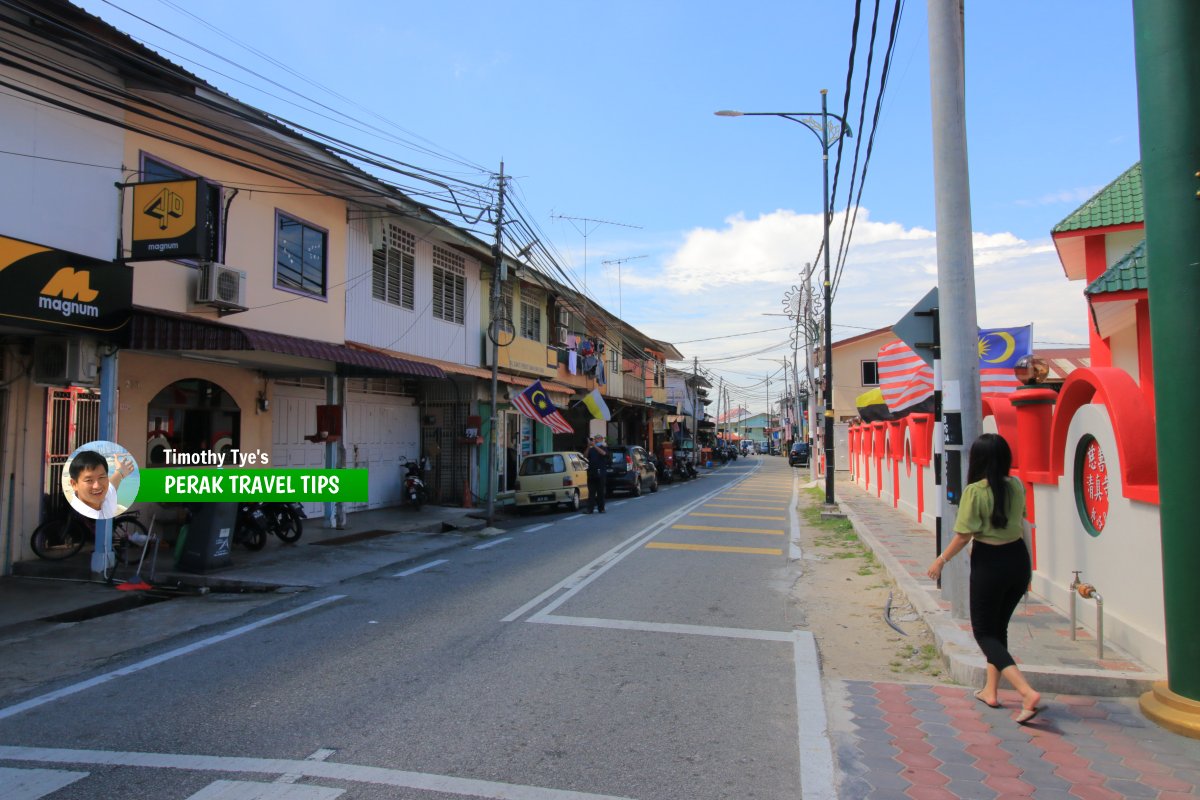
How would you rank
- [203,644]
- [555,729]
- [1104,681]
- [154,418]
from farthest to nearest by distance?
[154,418] < [203,644] < [1104,681] < [555,729]

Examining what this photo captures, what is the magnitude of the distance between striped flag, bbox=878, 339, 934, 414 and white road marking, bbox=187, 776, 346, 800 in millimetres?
10758

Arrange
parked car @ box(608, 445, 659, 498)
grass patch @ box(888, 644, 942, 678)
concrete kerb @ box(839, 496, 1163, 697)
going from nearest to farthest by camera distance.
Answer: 1. concrete kerb @ box(839, 496, 1163, 697)
2. grass patch @ box(888, 644, 942, 678)
3. parked car @ box(608, 445, 659, 498)

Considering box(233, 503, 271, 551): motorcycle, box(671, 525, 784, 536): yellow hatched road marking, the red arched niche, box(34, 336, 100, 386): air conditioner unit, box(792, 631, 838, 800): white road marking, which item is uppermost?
box(34, 336, 100, 386): air conditioner unit

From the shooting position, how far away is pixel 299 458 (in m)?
15.9

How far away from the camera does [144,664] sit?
6254mm

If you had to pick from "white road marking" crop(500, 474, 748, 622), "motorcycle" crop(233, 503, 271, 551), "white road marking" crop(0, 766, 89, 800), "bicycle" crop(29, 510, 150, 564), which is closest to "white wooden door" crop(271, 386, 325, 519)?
"motorcycle" crop(233, 503, 271, 551)

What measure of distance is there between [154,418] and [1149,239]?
13.2 meters

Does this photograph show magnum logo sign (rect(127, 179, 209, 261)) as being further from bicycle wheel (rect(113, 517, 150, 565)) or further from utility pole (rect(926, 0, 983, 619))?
utility pole (rect(926, 0, 983, 619))

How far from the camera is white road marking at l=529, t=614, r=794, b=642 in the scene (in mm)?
7047

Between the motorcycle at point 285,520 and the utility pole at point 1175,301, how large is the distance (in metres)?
11.6

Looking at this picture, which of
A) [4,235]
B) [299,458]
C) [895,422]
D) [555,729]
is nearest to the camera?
[555,729]

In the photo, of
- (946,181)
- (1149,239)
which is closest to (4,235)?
(946,181)

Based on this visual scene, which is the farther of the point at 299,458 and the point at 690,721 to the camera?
the point at 299,458

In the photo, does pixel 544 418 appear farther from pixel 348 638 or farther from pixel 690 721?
pixel 690 721
